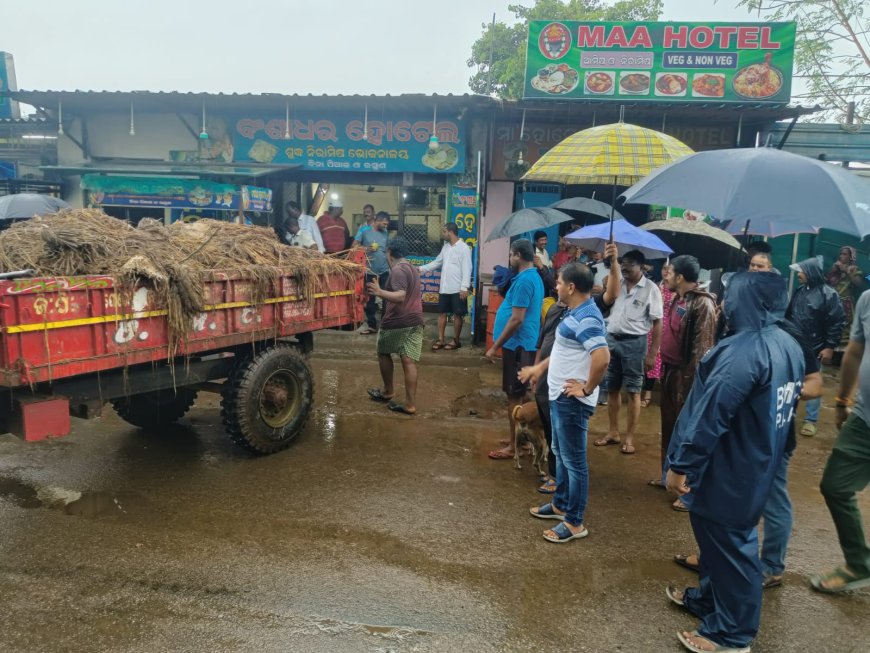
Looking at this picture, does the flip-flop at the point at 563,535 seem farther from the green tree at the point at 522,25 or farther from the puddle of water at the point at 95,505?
the green tree at the point at 522,25

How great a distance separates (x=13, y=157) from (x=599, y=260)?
12188 millimetres

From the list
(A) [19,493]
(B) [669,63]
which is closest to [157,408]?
(A) [19,493]

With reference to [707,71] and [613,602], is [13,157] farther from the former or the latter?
[613,602]

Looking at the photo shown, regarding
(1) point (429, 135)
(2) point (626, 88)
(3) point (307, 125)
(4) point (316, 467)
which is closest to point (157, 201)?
(3) point (307, 125)

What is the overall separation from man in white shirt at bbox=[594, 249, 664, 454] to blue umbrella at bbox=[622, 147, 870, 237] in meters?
2.05

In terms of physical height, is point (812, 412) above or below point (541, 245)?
below

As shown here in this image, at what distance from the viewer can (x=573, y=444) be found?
→ 383 cm

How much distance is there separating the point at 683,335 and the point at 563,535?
1.77m

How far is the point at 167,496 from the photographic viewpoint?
171 inches

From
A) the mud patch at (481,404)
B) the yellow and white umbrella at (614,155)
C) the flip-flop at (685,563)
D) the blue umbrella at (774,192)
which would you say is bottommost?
the flip-flop at (685,563)

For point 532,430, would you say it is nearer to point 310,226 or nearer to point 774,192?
point 774,192

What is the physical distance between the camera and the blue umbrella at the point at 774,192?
290cm

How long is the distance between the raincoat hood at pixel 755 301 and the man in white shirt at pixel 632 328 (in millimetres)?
2472

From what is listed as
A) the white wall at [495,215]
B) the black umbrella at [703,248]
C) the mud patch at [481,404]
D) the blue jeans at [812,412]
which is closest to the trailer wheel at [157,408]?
the mud patch at [481,404]
